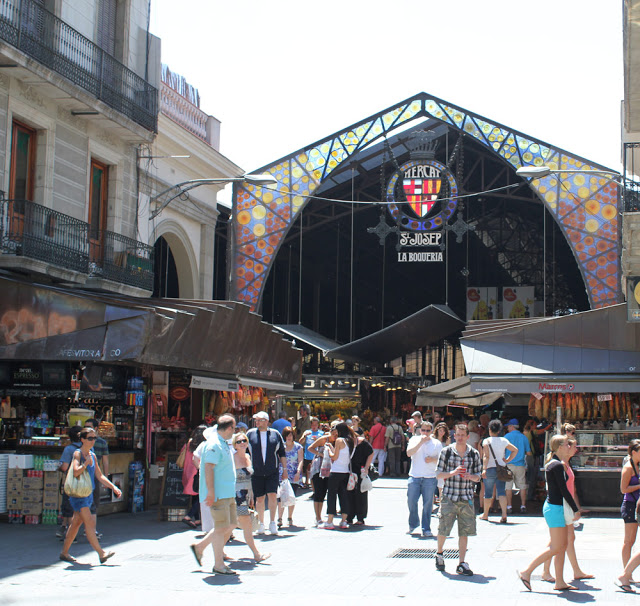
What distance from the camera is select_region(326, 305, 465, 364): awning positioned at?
2975 centimetres

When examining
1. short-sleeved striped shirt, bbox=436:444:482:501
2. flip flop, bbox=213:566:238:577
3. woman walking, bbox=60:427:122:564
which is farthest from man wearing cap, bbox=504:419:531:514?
woman walking, bbox=60:427:122:564

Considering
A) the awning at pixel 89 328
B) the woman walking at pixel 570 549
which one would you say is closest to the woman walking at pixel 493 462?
the awning at pixel 89 328

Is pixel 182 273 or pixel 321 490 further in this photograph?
pixel 182 273

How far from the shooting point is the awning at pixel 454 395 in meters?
24.1

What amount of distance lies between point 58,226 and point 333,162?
14.2m

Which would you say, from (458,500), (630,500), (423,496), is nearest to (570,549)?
(630,500)

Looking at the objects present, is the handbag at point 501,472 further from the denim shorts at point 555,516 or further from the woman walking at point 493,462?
the denim shorts at point 555,516

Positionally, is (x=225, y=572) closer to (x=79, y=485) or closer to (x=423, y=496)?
(x=79, y=485)

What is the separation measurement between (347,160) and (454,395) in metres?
9.71

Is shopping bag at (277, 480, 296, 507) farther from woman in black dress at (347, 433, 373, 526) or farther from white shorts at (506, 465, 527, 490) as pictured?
white shorts at (506, 465, 527, 490)

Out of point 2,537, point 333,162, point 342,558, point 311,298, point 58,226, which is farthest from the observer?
point 311,298

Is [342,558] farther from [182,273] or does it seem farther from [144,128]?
[182,273]

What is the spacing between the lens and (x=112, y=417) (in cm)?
1684

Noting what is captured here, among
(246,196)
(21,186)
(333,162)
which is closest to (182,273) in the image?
(246,196)
